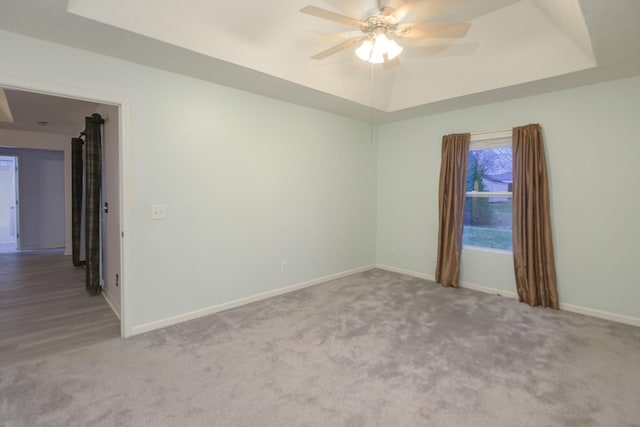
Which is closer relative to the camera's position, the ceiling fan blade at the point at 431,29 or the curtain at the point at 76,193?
the ceiling fan blade at the point at 431,29

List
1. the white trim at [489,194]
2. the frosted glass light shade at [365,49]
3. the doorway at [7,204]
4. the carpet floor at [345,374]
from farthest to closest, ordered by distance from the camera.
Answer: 1. the doorway at [7,204]
2. the white trim at [489,194]
3. the frosted glass light shade at [365,49]
4. the carpet floor at [345,374]

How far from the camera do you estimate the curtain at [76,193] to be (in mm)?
5125

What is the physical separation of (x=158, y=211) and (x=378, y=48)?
230cm

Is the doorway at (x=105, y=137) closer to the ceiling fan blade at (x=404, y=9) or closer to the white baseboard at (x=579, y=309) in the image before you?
the ceiling fan blade at (x=404, y=9)

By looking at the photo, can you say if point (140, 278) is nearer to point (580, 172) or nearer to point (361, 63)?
point (361, 63)

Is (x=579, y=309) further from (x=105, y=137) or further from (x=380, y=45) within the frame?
(x=105, y=137)

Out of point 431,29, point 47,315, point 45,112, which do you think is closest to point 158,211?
point 47,315

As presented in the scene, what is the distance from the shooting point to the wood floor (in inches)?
104

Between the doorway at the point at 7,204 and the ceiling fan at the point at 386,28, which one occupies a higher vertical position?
the ceiling fan at the point at 386,28

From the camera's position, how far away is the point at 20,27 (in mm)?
2180

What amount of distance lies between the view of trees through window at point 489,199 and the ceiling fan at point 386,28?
7.25 ft

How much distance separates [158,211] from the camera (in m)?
2.93

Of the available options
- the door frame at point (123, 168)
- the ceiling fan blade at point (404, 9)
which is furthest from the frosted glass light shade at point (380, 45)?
the door frame at point (123, 168)

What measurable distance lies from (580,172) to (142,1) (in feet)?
13.8
